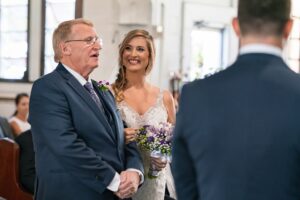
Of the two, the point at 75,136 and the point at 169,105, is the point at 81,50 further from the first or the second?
the point at 169,105

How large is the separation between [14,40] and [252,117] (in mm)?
6543

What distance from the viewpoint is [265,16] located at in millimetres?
1332

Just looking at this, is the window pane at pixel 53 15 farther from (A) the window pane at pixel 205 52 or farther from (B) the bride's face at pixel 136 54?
(B) the bride's face at pixel 136 54

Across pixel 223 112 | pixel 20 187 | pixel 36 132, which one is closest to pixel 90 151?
pixel 36 132

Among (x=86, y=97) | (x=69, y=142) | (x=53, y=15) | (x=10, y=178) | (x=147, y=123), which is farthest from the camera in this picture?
(x=53, y=15)

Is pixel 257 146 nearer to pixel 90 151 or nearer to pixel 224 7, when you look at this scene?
pixel 90 151

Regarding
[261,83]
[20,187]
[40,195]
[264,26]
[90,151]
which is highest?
[264,26]

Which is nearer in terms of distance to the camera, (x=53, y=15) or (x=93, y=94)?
(x=93, y=94)

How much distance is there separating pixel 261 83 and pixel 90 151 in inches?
45.7

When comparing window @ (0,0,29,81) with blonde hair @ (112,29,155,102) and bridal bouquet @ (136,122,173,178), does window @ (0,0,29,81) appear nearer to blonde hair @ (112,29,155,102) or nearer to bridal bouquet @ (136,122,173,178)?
blonde hair @ (112,29,155,102)

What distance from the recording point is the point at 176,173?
4.89 feet

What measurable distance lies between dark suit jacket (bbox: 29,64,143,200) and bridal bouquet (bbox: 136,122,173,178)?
15.1 inches

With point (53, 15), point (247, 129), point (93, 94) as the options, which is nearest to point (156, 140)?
point (93, 94)

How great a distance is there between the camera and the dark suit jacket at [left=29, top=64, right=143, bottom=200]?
2.31 metres
